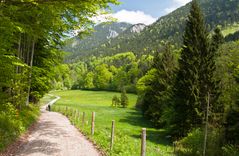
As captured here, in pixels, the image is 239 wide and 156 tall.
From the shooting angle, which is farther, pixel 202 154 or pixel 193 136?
pixel 193 136

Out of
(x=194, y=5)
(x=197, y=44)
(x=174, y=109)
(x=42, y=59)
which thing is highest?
(x=194, y=5)

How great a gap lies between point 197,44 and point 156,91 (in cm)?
1562

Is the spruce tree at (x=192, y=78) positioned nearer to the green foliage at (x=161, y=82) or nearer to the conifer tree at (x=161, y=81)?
the green foliage at (x=161, y=82)

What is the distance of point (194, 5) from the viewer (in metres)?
37.8

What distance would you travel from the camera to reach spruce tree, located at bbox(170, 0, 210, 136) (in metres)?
34.6

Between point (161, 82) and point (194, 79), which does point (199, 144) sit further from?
point (161, 82)

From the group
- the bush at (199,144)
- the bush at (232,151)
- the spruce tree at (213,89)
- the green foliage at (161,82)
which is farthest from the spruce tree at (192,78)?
the bush at (232,151)

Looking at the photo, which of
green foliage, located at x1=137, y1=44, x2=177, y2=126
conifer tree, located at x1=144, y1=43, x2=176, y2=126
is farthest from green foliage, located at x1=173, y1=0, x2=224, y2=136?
conifer tree, located at x1=144, y1=43, x2=176, y2=126

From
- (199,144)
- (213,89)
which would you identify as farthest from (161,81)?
(199,144)

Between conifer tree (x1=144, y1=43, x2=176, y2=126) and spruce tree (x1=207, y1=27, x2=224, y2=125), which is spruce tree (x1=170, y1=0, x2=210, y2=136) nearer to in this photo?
spruce tree (x1=207, y1=27, x2=224, y2=125)

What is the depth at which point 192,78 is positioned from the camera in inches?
1416

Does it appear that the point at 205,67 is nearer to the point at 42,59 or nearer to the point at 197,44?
the point at 197,44

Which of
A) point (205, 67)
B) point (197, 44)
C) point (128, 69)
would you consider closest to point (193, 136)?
point (205, 67)

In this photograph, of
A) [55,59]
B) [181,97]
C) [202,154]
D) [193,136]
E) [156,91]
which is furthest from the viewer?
[156,91]
